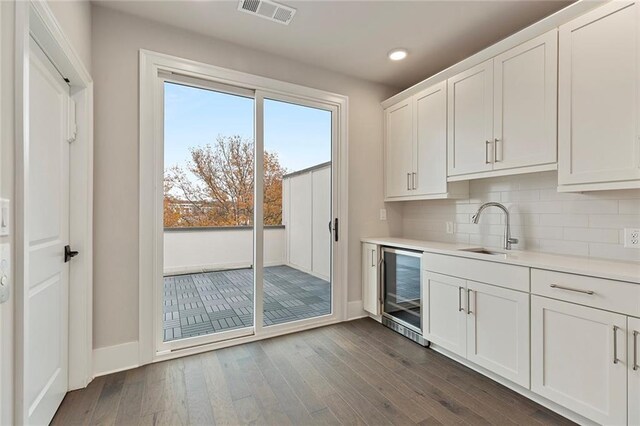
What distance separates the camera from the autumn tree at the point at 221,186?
264cm

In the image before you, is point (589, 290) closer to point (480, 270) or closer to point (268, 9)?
point (480, 270)

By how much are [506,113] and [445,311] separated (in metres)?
1.58

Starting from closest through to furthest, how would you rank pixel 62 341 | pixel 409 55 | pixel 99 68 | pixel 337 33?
pixel 62 341 → pixel 99 68 → pixel 337 33 → pixel 409 55

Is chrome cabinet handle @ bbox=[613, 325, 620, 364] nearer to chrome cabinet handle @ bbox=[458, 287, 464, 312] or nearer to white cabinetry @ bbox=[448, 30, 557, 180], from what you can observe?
chrome cabinet handle @ bbox=[458, 287, 464, 312]

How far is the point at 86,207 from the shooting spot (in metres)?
2.07

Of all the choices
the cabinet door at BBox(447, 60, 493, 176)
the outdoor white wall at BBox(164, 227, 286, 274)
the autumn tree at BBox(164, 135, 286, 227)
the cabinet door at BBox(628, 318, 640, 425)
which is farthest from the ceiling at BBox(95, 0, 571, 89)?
the cabinet door at BBox(628, 318, 640, 425)

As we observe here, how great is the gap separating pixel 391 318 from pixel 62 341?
8.58 ft

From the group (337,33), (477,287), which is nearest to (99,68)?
(337,33)

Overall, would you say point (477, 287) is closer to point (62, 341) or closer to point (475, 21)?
point (475, 21)

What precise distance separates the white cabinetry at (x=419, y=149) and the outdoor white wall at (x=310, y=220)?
759 mm

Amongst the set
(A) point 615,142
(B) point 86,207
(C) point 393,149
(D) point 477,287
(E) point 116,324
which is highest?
(C) point 393,149

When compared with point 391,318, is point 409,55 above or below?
above

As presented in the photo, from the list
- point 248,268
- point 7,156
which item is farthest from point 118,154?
point 248,268

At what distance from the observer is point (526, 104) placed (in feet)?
6.96
